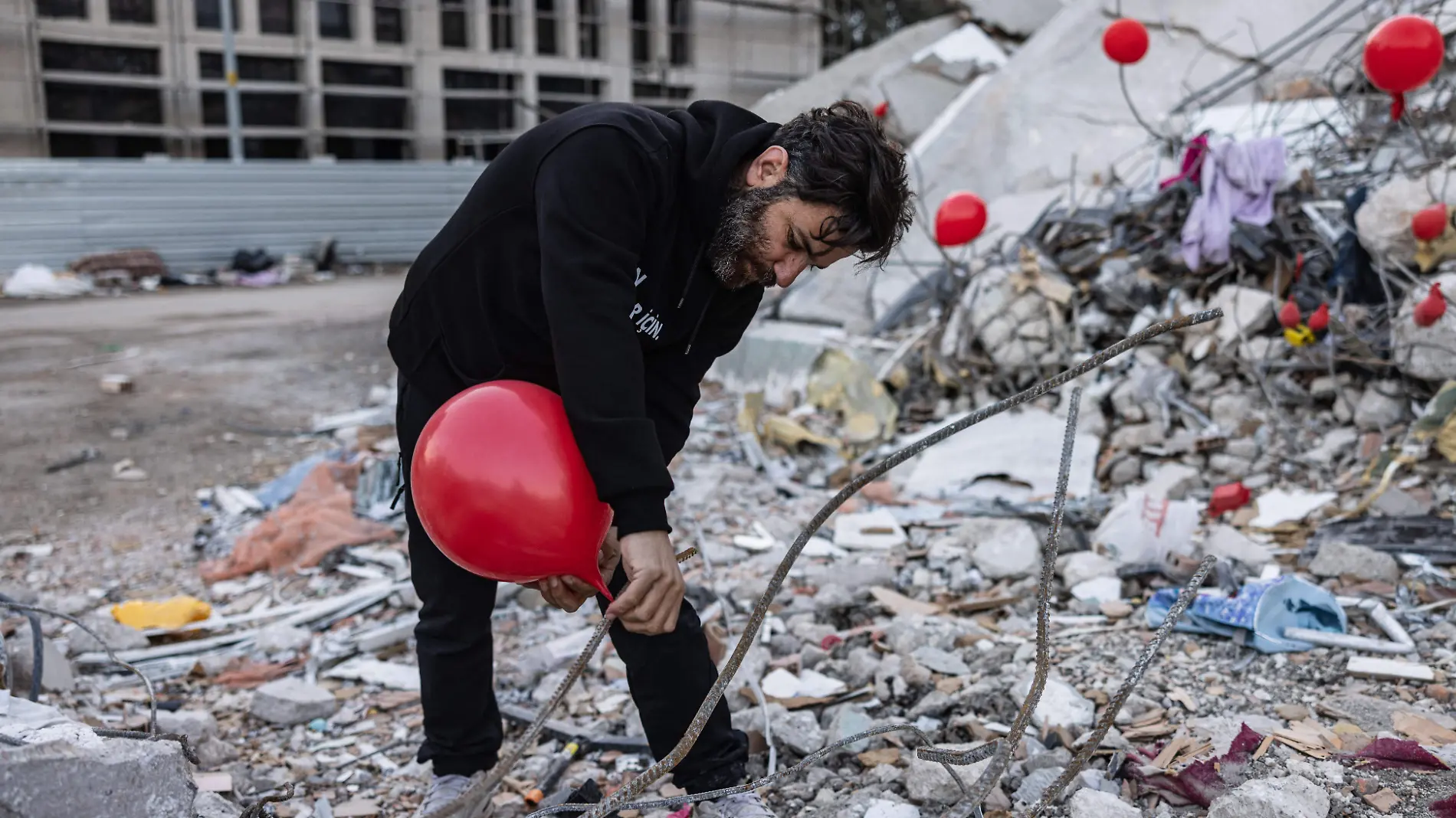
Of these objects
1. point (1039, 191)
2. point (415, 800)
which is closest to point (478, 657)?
point (415, 800)

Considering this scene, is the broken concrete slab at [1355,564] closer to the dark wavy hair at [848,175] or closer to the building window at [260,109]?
the dark wavy hair at [848,175]

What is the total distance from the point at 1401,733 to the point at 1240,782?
583 millimetres

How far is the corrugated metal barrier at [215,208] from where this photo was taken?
1459 centimetres

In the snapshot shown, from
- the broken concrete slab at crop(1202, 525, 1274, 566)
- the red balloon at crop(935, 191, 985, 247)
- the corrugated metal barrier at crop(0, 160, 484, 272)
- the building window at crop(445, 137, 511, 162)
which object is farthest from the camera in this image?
the building window at crop(445, 137, 511, 162)

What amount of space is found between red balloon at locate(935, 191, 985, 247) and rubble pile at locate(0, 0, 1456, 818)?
0.60m

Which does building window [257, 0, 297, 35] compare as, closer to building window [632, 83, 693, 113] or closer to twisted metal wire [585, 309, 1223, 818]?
building window [632, 83, 693, 113]

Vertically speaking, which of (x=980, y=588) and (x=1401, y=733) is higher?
(x=1401, y=733)

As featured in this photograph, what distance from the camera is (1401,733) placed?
2754mm

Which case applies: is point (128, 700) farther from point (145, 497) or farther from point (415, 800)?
point (145, 497)

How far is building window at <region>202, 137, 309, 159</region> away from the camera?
20312 mm

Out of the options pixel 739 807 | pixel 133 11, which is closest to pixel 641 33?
pixel 133 11

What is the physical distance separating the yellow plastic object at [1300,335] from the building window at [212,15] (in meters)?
18.8

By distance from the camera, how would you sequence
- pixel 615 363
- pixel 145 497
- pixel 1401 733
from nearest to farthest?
pixel 615 363 → pixel 1401 733 → pixel 145 497

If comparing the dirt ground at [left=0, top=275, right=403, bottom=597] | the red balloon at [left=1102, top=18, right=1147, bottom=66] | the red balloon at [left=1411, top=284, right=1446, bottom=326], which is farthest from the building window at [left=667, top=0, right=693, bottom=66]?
the red balloon at [left=1411, top=284, right=1446, bottom=326]
